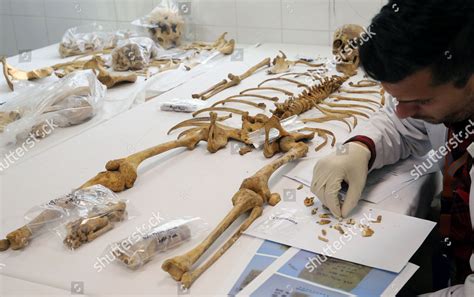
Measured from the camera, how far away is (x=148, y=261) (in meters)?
1.32

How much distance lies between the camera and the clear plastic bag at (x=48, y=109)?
2127 millimetres

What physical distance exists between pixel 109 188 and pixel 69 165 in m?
0.32

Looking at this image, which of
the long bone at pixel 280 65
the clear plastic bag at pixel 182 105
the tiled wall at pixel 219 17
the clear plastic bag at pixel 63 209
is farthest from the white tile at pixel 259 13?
the clear plastic bag at pixel 63 209

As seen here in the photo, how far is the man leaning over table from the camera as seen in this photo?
103 cm

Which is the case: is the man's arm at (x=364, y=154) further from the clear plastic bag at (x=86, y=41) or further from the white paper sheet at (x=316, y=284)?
the clear plastic bag at (x=86, y=41)

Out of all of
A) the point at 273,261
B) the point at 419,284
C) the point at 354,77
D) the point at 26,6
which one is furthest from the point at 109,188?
the point at 26,6

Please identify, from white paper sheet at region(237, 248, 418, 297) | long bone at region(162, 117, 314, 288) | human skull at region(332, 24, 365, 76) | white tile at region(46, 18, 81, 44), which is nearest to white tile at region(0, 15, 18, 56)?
white tile at region(46, 18, 81, 44)

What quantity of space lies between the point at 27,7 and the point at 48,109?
2571 mm

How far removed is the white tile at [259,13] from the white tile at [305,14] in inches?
2.1

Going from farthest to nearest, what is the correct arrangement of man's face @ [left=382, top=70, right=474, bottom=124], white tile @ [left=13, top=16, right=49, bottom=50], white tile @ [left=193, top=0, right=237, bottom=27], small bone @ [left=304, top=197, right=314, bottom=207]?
white tile @ [left=13, top=16, right=49, bottom=50]
white tile @ [left=193, top=0, right=237, bottom=27]
small bone @ [left=304, top=197, right=314, bottom=207]
man's face @ [left=382, top=70, right=474, bottom=124]

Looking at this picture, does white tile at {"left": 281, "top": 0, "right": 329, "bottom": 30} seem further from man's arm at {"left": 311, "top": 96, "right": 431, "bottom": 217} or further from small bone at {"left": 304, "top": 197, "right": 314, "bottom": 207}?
small bone at {"left": 304, "top": 197, "right": 314, "bottom": 207}

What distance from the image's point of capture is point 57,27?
4.37m

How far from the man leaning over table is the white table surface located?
0.38 feet

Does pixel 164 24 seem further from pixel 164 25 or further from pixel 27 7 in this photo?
pixel 27 7
